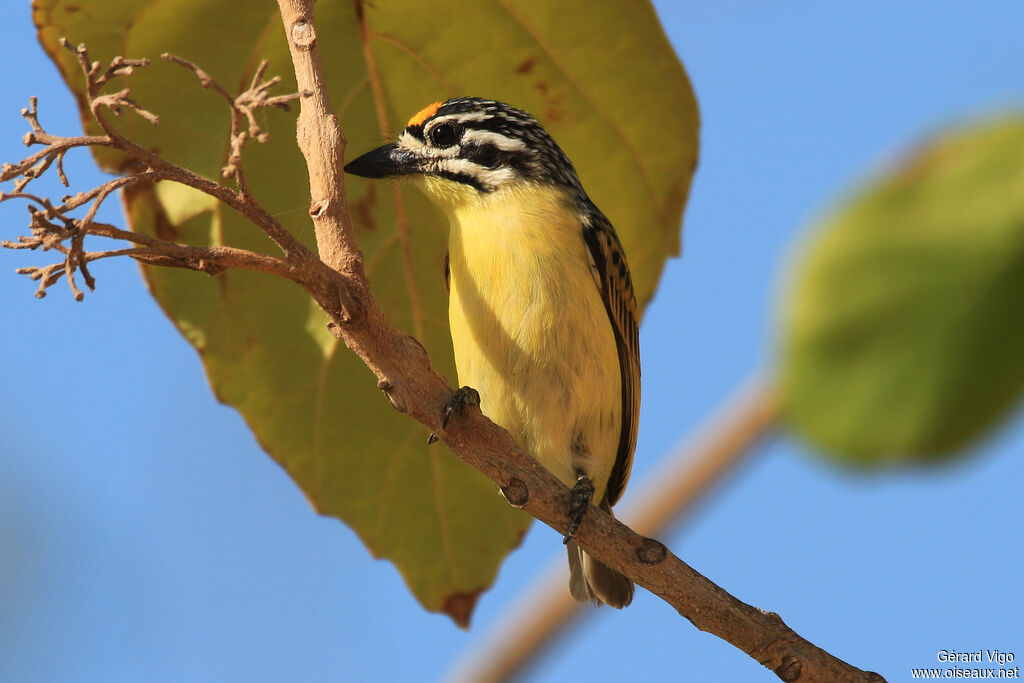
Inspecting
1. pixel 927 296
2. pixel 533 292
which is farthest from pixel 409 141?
pixel 927 296

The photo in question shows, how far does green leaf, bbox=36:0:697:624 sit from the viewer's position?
275cm

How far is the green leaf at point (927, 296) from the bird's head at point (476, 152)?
317 cm

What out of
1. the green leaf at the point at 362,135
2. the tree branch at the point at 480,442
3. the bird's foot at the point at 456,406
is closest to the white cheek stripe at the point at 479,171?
the green leaf at the point at 362,135

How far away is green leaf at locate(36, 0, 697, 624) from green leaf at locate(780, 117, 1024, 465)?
2.40 m

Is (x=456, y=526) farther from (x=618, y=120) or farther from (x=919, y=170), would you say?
(x=919, y=170)

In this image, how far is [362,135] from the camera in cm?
319

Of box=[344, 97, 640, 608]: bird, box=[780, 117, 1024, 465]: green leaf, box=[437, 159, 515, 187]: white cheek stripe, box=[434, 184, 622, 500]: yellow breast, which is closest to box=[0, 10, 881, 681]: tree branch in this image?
box=[344, 97, 640, 608]: bird

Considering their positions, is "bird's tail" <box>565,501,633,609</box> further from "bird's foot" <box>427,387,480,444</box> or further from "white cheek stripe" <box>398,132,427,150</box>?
"bird's foot" <box>427,387,480,444</box>

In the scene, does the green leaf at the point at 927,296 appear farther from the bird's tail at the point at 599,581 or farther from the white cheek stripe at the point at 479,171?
the bird's tail at the point at 599,581

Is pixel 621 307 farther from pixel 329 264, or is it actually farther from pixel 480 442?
pixel 329 264

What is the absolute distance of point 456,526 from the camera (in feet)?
10.0

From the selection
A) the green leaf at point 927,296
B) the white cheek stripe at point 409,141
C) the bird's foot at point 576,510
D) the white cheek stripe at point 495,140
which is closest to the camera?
the green leaf at point 927,296

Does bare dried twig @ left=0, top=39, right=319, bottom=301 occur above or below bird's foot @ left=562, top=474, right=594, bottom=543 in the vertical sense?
above

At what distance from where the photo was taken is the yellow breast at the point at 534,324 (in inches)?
143
